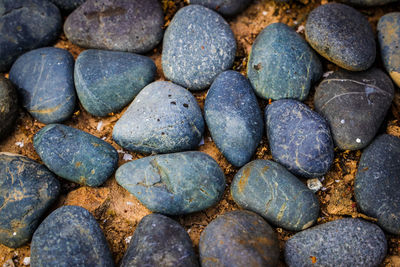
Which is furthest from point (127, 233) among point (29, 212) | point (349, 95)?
point (349, 95)

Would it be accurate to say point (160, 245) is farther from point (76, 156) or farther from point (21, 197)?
point (21, 197)

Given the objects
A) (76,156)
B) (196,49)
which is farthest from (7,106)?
(196,49)

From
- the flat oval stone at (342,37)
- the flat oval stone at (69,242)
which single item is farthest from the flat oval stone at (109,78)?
the flat oval stone at (342,37)

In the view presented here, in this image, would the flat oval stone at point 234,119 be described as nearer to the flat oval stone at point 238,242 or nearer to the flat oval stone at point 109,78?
the flat oval stone at point 238,242

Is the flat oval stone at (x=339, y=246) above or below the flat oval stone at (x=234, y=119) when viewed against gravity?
below

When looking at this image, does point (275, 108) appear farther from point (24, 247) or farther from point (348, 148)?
point (24, 247)
